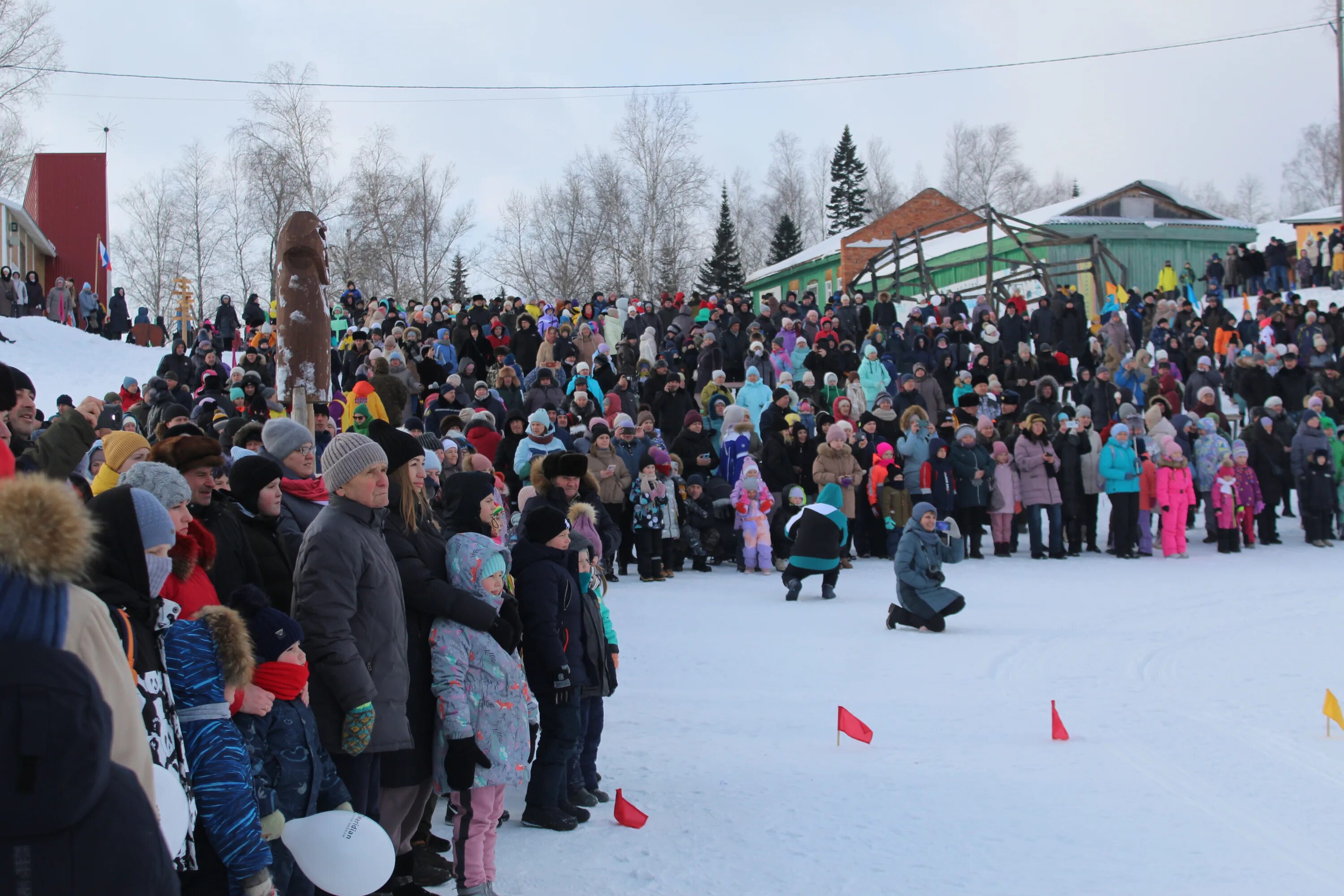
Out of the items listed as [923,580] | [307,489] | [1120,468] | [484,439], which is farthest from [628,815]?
[1120,468]

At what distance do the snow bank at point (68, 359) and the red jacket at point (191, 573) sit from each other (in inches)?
751

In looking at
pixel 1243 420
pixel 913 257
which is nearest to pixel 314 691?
pixel 1243 420

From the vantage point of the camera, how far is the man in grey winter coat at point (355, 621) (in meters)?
3.84

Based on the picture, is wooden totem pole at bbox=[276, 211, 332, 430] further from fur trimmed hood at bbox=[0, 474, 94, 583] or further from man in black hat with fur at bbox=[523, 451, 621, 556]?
fur trimmed hood at bbox=[0, 474, 94, 583]

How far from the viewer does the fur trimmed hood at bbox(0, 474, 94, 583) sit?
2.06 metres

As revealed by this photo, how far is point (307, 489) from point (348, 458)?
89cm

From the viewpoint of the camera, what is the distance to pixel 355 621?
4066mm

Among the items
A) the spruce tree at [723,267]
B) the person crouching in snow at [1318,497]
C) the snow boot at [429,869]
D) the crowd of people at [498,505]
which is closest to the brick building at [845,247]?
the spruce tree at [723,267]

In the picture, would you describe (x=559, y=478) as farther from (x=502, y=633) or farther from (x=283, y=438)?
(x=502, y=633)

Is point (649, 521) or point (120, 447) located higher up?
point (120, 447)

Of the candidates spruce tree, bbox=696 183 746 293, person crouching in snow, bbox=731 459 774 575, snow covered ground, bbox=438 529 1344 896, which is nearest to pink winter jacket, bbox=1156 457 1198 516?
snow covered ground, bbox=438 529 1344 896

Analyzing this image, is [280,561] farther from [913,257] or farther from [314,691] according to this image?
[913,257]

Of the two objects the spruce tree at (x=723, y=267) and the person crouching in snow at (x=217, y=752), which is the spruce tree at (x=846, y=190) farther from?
the person crouching in snow at (x=217, y=752)

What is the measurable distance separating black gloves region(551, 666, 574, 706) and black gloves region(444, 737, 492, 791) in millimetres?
826
